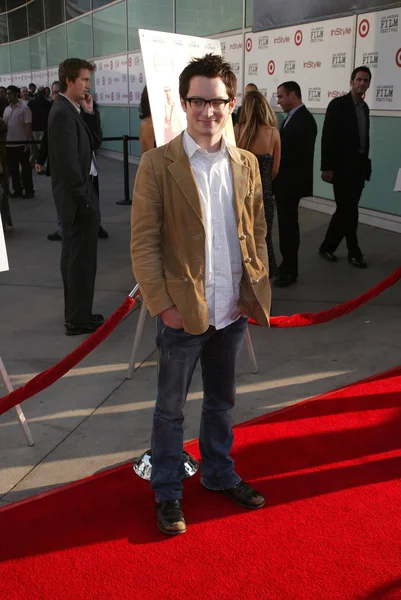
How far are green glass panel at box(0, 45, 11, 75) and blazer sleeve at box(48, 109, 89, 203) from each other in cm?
2543

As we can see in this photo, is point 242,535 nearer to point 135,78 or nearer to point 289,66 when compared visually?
point 289,66

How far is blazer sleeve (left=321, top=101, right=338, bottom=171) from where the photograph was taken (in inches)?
284

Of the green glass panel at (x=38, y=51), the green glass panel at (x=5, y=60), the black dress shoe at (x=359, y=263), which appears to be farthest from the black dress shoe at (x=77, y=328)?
the green glass panel at (x=5, y=60)

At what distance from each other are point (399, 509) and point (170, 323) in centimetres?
144

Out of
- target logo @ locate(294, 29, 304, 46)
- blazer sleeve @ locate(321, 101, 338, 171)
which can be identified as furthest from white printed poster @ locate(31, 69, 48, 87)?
blazer sleeve @ locate(321, 101, 338, 171)

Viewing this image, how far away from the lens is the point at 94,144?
227 inches

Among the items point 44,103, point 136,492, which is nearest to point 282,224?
point 136,492

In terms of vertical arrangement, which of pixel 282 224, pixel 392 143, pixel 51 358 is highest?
pixel 392 143

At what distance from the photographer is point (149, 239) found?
2.81 metres

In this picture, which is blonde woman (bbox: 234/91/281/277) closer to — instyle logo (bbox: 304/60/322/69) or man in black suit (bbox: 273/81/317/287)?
man in black suit (bbox: 273/81/317/287)

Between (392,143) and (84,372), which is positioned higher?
(392,143)

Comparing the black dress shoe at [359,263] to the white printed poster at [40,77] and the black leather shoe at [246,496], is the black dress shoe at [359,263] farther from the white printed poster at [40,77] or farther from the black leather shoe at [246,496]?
the white printed poster at [40,77]

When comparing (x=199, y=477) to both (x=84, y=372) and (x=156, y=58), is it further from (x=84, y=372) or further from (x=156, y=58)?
(x=156, y=58)

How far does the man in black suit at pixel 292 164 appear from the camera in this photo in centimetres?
666
